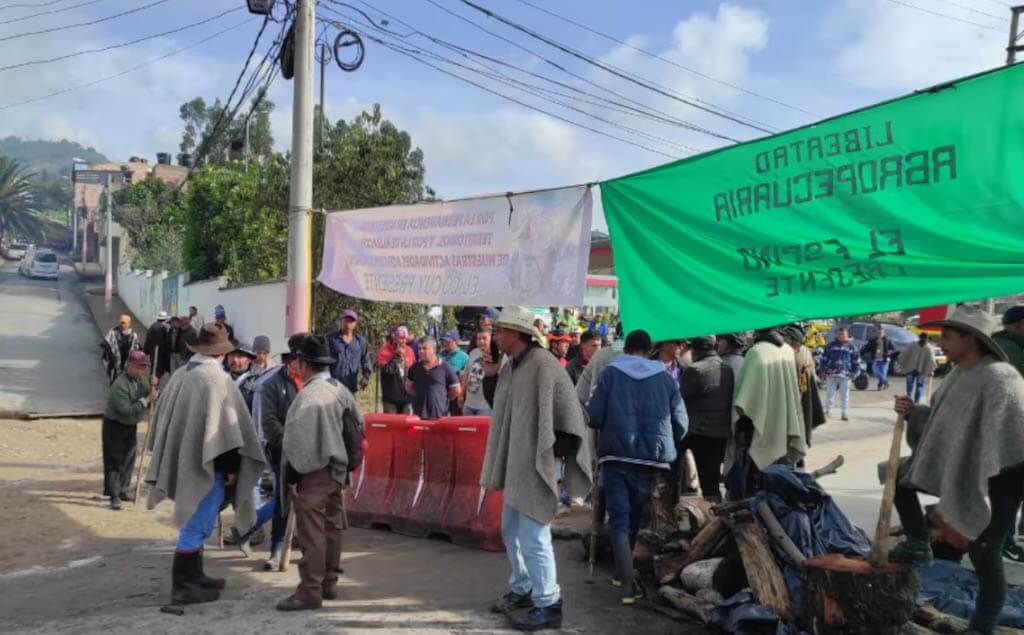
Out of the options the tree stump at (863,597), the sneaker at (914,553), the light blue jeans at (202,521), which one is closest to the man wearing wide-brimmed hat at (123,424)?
the light blue jeans at (202,521)

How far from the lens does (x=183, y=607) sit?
5250 millimetres

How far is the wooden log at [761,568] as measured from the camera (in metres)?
4.66

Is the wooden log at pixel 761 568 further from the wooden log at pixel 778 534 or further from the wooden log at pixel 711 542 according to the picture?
the wooden log at pixel 711 542

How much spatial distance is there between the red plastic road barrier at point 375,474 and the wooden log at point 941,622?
14.4 ft

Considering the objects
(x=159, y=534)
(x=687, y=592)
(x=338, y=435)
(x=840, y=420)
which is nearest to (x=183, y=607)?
(x=338, y=435)

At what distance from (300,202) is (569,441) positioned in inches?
204

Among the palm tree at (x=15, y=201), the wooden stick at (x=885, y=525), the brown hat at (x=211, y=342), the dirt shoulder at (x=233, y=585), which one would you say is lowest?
the dirt shoulder at (x=233, y=585)

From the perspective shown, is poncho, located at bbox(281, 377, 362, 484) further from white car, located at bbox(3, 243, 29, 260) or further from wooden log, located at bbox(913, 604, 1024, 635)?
white car, located at bbox(3, 243, 29, 260)

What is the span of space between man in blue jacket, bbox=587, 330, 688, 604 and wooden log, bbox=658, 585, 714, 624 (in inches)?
8.3

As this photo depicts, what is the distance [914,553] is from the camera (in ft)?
16.1

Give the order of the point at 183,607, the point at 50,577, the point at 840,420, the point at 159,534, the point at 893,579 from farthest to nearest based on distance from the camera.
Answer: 1. the point at 840,420
2. the point at 159,534
3. the point at 50,577
4. the point at 183,607
5. the point at 893,579

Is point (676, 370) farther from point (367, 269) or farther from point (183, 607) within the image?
point (183, 607)

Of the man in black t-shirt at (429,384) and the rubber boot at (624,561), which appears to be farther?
the man in black t-shirt at (429,384)

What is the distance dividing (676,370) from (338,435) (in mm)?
3797
